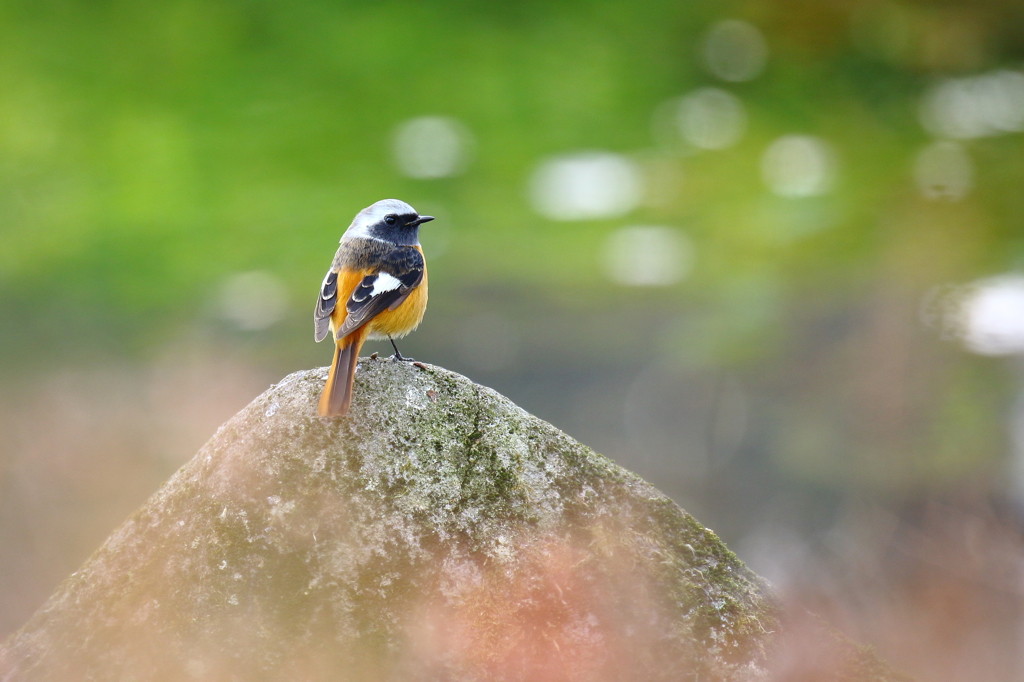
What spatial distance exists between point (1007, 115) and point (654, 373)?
73.1ft

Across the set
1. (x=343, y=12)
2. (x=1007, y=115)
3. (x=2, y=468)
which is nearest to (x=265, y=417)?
(x=2, y=468)

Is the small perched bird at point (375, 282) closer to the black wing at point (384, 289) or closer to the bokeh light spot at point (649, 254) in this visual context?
the black wing at point (384, 289)

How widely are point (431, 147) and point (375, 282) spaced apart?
2992 centimetres

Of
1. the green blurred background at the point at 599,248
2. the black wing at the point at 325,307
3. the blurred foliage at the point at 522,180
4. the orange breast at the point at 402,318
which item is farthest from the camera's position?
the blurred foliage at the point at 522,180

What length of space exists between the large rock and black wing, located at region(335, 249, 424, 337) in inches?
32.3

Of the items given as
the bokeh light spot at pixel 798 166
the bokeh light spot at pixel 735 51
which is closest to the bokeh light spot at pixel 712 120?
the bokeh light spot at pixel 735 51

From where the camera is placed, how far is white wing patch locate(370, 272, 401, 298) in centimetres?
507

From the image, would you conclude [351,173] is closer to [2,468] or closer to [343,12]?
[343,12]

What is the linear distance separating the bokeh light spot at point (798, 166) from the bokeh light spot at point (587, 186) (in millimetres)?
5908

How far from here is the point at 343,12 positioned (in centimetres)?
2800

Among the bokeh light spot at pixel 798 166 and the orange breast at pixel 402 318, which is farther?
the bokeh light spot at pixel 798 166

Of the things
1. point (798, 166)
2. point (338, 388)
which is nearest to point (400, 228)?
point (338, 388)

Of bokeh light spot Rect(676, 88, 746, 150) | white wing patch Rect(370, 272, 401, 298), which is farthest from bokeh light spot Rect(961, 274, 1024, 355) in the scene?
bokeh light spot Rect(676, 88, 746, 150)

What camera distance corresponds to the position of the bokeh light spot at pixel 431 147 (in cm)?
3284
